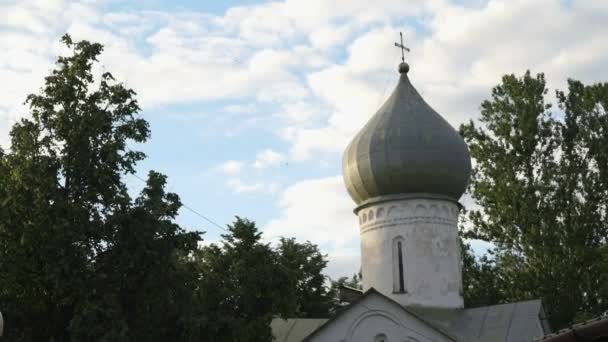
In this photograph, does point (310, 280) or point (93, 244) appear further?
point (310, 280)

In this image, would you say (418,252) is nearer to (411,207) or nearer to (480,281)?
(411,207)

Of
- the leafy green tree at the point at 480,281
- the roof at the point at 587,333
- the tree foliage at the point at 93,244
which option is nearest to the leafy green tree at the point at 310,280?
the leafy green tree at the point at 480,281

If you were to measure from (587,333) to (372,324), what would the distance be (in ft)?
44.2

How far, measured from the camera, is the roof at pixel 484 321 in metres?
20.4

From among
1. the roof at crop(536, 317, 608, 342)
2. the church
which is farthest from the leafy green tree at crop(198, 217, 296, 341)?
the roof at crop(536, 317, 608, 342)

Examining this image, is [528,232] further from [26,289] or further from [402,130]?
[26,289]

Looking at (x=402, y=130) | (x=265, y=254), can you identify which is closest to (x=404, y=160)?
(x=402, y=130)

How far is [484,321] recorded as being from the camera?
846 inches

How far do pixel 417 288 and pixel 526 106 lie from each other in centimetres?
912

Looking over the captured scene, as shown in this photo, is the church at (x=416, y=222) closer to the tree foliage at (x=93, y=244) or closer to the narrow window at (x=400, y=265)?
the narrow window at (x=400, y=265)

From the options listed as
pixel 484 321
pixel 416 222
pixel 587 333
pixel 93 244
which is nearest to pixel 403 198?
pixel 416 222

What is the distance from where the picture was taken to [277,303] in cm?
1953

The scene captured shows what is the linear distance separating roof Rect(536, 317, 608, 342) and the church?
14.0 m

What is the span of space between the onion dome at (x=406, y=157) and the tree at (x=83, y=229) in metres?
6.05
